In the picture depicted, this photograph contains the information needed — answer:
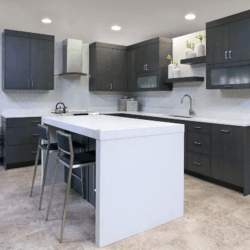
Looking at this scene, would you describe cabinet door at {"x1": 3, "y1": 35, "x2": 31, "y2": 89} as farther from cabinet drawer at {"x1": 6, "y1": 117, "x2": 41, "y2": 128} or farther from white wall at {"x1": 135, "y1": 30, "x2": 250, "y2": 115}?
white wall at {"x1": 135, "y1": 30, "x2": 250, "y2": 115}

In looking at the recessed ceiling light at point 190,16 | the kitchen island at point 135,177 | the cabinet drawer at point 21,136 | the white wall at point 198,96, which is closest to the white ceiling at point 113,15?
the recessed ceiling light at point 190,16

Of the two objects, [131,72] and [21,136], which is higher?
[131,72]

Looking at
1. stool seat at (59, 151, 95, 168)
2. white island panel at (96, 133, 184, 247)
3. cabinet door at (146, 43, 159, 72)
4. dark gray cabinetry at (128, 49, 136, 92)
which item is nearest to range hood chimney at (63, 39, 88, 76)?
dark gray cabinetry at (128, 49, 136, 92)

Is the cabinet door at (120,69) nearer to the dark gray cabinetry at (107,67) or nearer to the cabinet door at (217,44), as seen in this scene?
the dark gray cabinetry at (107,67)

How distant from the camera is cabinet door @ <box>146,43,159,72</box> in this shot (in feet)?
15.8

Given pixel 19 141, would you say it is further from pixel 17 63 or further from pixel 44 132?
pixel 44 132

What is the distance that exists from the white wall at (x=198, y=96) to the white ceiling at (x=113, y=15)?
17.2 inches

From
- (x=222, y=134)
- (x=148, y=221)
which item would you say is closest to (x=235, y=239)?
(x=148, y=221)

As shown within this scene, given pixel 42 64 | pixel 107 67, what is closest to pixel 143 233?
pixel 42 64

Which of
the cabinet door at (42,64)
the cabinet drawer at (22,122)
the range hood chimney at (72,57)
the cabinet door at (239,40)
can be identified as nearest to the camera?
the cabinet door at (239,40)

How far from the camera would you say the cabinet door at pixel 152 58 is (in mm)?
4825

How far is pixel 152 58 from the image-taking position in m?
4.94

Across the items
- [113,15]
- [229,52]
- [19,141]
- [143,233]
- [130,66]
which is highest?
[113,15]

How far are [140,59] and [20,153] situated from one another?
298 cm
